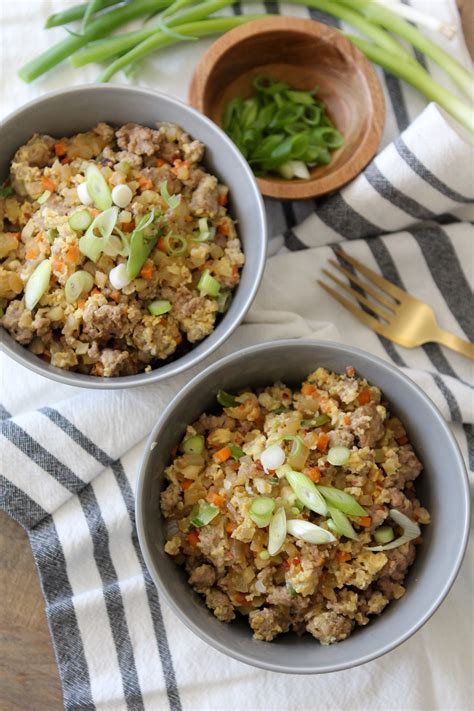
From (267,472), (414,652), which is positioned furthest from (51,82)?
(414,652)

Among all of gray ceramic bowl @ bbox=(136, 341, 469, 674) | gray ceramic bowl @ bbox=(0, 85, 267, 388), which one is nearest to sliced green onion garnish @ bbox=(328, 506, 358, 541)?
gray ceramic bowl @ bbox=(136, 341, 469, 674)

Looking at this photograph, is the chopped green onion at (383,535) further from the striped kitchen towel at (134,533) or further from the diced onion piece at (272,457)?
the striped kitchen towel at (134,533)

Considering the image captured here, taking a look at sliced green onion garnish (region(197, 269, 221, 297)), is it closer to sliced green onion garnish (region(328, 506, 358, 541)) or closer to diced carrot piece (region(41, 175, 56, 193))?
diced carrot piece (region(41, 175, 56, 193))

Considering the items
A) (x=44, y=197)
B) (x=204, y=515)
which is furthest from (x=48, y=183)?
(x=204, y=515)

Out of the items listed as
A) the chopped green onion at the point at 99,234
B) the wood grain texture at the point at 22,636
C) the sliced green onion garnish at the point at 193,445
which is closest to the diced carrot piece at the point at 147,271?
the chopped green onion at the point at 99,234

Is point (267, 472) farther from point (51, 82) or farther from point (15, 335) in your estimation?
point (51, 82)

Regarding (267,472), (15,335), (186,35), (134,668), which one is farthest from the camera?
(186,35)
